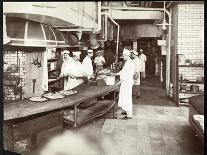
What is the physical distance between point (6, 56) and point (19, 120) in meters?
3.18

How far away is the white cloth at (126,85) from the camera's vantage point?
22.2ft

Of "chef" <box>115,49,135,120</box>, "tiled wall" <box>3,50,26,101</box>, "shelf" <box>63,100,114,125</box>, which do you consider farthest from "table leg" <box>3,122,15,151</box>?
"chef" <box>115,49,135,120</box>

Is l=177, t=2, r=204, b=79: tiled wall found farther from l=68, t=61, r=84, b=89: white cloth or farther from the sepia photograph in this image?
l=68, t=61, r=84, b=89: white cloth

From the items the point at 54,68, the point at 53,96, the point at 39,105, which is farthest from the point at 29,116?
the point at 54,68

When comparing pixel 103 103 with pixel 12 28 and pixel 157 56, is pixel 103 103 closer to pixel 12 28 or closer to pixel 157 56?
pixel 12 28

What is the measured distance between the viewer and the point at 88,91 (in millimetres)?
5973

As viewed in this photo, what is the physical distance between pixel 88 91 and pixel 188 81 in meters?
3.44

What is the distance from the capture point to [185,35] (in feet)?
27.0

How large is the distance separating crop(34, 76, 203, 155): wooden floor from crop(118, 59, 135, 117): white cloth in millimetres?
323

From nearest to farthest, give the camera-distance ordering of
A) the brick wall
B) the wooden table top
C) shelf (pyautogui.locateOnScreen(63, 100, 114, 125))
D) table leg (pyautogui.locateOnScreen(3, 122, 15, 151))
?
the wooden table top, table leg (pyautogui.locateOnScreen(3, 122, 15, 151)), shelf (pyautogui.locateOnScreen(63, 100, 114, 125)), the brick wall

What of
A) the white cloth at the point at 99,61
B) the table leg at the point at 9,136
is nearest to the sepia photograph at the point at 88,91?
the table leg at the point at 9,136

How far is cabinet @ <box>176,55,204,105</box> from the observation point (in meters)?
7.93

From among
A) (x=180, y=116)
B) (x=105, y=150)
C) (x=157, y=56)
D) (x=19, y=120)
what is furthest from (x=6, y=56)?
(x=157, y=56)

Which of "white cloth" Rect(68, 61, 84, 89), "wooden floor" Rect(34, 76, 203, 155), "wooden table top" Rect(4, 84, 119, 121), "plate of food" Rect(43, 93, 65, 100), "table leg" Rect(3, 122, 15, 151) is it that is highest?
"white cloth" Rect(68, 61, 84, 89)
